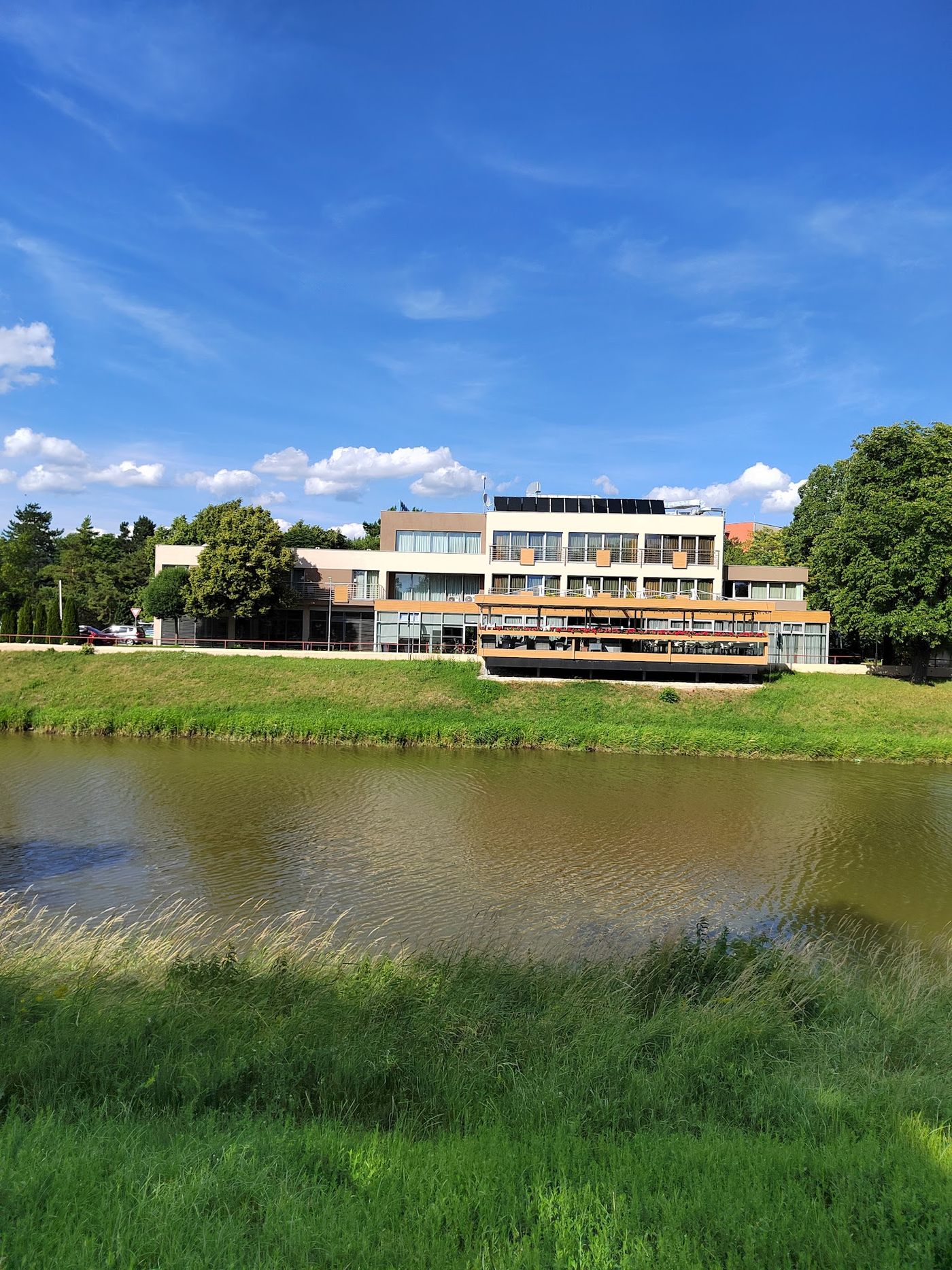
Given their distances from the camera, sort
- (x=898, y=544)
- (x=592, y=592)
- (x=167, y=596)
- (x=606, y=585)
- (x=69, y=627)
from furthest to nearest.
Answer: (x=606, y=585)
(x=592, y=592)
(x=167, y=596)
(x=69, y=627)
(x=898, y=544)

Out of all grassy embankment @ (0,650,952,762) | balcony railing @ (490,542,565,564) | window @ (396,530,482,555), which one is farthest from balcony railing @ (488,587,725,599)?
grassy embankment @ (0,650,952,762)

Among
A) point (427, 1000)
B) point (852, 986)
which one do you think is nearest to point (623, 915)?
point (852, 986)

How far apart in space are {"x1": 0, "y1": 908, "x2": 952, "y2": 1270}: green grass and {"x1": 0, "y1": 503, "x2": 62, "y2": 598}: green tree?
6089 centimetres

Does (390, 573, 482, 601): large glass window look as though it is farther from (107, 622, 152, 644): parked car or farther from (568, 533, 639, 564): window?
(107, 622, 152, 644): parked car

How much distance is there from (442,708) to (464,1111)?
102ft

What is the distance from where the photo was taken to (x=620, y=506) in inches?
2014

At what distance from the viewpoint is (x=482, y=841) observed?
19641 millimetres

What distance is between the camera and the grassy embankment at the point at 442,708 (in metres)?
33.3

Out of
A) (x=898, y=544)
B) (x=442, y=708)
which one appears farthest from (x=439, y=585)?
(x=898, y=544)

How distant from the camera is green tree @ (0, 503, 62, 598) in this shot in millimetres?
62375

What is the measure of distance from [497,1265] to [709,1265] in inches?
42.1

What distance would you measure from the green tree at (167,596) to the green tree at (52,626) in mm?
4976

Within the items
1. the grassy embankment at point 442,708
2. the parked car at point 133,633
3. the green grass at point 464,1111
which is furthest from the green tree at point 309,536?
the green grass at point 464,1111

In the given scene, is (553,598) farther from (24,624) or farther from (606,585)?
(24,624)
